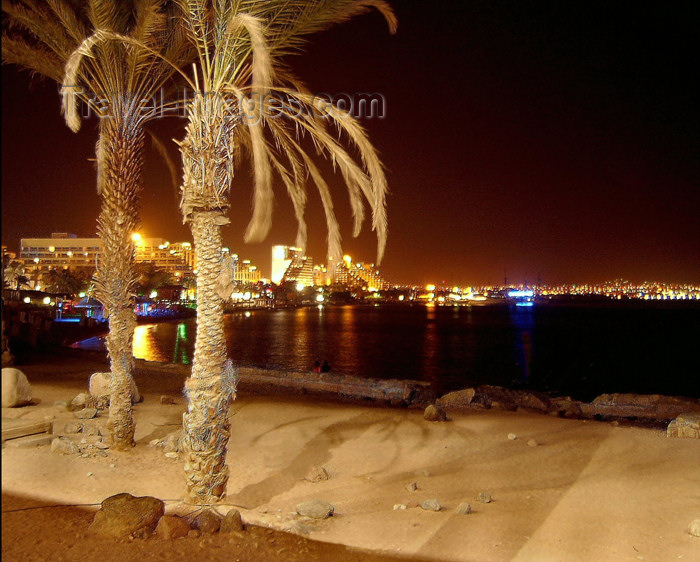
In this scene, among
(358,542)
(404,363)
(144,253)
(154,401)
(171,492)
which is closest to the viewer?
(358,542)

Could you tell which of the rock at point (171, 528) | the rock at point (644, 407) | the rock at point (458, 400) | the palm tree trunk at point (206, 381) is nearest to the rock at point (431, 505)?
the palm tree trunk at point (206, 381)

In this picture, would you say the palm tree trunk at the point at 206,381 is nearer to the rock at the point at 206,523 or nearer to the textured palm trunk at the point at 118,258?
the rock at the point at 206,523

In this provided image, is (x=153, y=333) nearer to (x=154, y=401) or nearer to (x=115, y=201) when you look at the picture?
(x=154, y=401)

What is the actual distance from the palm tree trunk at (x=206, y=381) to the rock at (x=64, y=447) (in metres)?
2.75

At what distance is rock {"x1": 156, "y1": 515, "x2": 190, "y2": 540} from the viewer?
5.28m

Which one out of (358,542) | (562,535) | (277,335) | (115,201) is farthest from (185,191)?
(277,335)

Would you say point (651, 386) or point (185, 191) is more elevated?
point (185, 191)

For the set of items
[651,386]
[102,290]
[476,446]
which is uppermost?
[102,290]

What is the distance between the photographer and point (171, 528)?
532cm

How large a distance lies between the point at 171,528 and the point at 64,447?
150 inches

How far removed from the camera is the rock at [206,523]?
219 inches

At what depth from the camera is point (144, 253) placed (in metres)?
144

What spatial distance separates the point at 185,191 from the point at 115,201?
2832 millimetres

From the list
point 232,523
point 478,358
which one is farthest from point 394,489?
point 478,358
